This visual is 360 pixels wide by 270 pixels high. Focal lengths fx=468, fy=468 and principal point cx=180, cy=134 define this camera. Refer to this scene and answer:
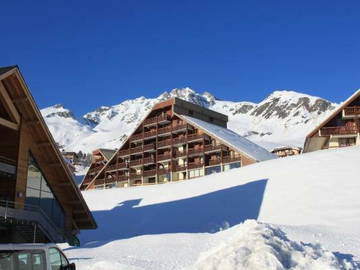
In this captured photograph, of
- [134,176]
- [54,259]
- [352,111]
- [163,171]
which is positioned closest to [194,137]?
[163,171]

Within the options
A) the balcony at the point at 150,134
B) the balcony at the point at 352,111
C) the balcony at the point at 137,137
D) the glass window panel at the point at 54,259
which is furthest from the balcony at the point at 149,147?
the glass window panel at the point at 54,259

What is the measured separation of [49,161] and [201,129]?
3997cm

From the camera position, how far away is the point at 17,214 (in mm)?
19562

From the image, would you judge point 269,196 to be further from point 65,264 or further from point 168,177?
point 168,177

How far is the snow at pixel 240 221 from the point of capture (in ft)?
40.7

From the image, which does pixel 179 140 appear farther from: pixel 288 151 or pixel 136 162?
pixel 288 151

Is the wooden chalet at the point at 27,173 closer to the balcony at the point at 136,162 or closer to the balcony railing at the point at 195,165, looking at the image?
the balcony railing at the point at 195,165

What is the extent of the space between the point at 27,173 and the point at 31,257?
1402 centimetres

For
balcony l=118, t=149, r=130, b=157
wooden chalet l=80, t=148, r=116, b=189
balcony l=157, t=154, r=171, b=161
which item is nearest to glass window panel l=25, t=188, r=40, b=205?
balcony l=157, t=154, r=171, b=161

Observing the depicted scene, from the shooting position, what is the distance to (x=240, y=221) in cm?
2734

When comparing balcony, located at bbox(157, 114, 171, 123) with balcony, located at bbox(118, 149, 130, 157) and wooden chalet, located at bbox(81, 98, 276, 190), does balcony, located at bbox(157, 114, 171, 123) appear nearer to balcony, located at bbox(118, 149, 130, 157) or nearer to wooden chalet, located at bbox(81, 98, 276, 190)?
wooden chalet, located at bbox(81, 98, 276, 190)

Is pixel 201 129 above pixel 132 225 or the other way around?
above

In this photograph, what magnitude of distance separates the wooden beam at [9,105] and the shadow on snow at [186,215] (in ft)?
28.5

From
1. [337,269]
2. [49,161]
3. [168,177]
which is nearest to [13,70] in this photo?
[49,161]
